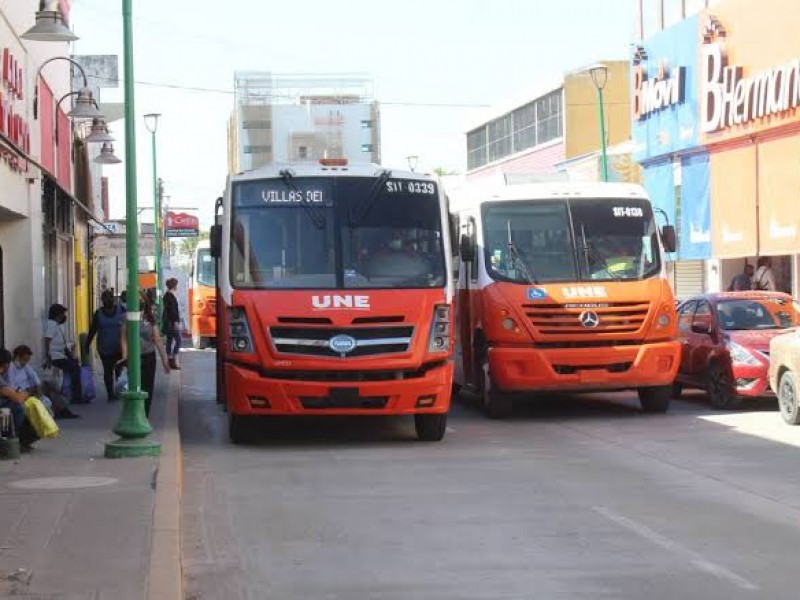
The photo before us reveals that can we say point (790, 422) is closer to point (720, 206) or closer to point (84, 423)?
point (84, 423)

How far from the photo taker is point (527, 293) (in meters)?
16.8

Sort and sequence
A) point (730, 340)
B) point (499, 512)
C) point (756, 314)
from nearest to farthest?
point (499, 512) → point (730, 340) → point (756, 314)

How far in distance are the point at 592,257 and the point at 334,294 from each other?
4.44m

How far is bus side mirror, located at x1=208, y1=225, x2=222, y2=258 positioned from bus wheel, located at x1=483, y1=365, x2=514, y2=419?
4123 millimetres

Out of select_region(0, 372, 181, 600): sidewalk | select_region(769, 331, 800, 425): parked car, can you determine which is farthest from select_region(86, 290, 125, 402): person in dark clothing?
select_region(769, 331, 800, 425): parked car

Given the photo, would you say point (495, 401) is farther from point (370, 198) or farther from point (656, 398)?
point (370, 198)

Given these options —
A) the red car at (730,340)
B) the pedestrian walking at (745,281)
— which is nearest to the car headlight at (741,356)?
the red car at (730,340)

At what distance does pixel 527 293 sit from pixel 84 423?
5.89 meters

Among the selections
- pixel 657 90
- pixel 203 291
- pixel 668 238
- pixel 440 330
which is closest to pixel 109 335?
pixel 440 330

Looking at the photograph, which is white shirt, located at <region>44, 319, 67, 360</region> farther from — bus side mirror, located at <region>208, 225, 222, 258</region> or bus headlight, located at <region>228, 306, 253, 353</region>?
bus headlight, located at <region>228, 306, 253, 353</region>

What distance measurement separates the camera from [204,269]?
114ft

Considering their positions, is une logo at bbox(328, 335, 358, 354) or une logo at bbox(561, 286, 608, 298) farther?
une logo at bbox(561, 286, 608, 298)

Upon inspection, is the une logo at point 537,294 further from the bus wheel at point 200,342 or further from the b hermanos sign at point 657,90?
the bus wheel at point 200,342

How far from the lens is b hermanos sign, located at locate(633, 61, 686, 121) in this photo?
32.3 m
